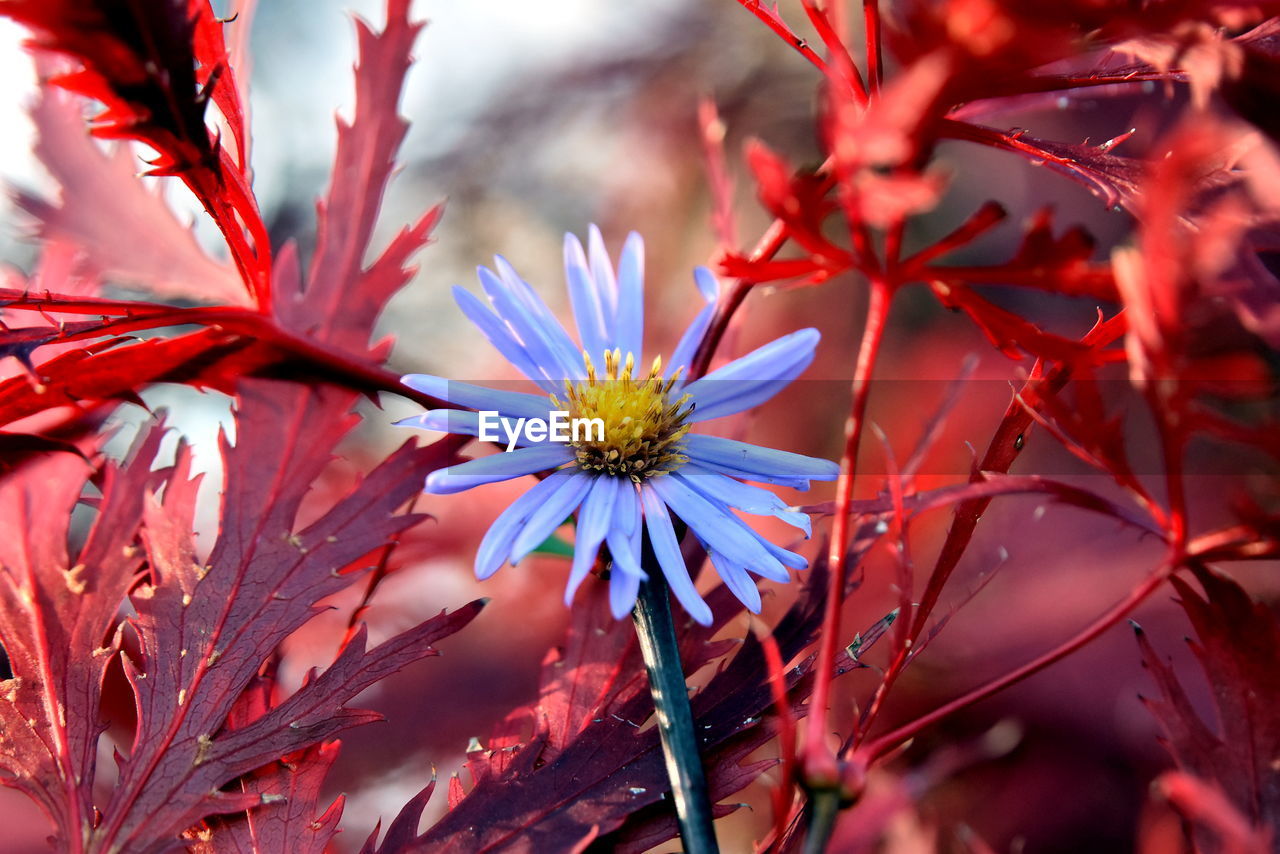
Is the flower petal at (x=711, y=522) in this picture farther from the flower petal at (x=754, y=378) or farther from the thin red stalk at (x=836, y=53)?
the thin red stalk at (x=836, y=53)

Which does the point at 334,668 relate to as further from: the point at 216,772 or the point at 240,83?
the point at 240,83

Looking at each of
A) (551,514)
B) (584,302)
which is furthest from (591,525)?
(584,302)

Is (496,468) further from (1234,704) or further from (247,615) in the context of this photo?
(1234,704)

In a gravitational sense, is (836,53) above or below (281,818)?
above

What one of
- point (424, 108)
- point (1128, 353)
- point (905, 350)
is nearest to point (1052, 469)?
point (905, 350)

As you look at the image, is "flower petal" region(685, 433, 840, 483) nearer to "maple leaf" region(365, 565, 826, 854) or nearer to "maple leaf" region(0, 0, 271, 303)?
"maple leaf" region(365, 565, 826, 854)

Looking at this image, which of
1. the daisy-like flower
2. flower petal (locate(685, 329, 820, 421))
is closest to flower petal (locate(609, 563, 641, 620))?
the daisy-like flower

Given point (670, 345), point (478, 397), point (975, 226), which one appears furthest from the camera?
point (670, 345)
